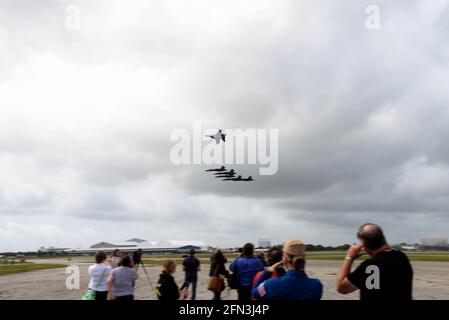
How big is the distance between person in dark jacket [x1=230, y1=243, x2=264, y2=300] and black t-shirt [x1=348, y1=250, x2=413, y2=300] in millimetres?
4790

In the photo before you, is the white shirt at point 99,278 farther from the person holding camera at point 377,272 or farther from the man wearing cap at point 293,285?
the person holding camera at point 377,272

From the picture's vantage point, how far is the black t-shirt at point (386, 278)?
134 inches

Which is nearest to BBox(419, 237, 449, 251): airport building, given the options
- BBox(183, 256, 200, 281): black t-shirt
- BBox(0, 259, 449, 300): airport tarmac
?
BBox(0, 259, 449, 300): airport tarmac

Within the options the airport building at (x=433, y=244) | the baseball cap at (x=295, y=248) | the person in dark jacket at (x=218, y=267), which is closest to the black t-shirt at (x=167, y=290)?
the person in dark jacket at (x=218, y=267)

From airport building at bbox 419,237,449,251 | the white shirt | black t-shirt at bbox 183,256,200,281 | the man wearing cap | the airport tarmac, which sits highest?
the man wearing cap

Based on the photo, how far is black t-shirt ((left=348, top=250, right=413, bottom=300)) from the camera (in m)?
3.40

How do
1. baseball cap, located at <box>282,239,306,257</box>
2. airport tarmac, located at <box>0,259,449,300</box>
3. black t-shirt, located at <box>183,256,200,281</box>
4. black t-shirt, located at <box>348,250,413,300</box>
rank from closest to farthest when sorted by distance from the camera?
black t-shirt, located at <box>348,250,413,300</box>, baseball cap, located at <box>282,239,306,257</box>, black t-shirt, located at <box>183,256,200,281</box>, airport tarmac, located at <box>0,259,449,300</box>

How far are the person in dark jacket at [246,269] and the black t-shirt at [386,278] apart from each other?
15.7ft

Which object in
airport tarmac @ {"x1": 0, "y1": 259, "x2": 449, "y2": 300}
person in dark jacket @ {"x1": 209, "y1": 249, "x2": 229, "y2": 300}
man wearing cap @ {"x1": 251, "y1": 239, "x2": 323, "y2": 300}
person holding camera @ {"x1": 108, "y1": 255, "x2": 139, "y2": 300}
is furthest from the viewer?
airport tarmac @ {"x1": 0, "y1": 259, "x2": 449, "y2": 300}

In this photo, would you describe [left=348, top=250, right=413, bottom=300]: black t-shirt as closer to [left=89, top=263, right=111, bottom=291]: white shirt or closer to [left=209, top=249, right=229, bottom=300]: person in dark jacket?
[left=209, top=249, right=229, bottom=300]: person in dark jacket

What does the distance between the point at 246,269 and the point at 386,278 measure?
498 cm
